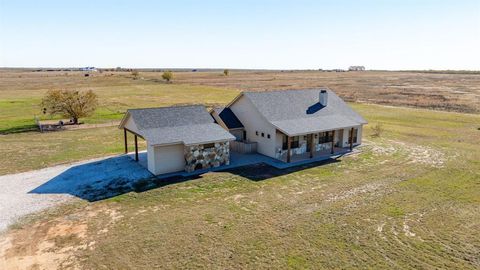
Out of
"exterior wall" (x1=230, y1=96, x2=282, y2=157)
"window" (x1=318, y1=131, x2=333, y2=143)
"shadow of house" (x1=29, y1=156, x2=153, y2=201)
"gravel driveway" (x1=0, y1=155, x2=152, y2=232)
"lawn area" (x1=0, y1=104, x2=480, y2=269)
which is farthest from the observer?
"window" (x1=318, y1=131, x2=333, y2=143)

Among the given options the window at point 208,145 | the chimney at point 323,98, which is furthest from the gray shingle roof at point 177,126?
the chimney at point 323,98

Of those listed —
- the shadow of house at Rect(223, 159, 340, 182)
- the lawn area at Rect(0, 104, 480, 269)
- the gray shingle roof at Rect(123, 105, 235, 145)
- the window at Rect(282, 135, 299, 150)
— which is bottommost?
the lawn area at Rect(0, 104, 480, 269)

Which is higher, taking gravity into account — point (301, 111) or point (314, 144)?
point (301, 111)

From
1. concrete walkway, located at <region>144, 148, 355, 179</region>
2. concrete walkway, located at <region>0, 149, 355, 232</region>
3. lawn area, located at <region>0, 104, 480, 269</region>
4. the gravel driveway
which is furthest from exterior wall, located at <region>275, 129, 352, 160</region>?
the gravel driveway

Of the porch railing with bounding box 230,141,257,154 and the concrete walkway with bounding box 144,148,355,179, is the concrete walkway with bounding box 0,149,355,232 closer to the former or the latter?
the concrete walkway with bounding box 144,148,355,179

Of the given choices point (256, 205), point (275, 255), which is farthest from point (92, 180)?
point (275, 255)

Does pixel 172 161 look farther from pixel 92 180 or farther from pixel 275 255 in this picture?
pixel 275 255

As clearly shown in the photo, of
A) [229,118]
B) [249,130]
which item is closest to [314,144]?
[249,130]

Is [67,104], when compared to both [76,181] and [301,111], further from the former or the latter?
[301,111]
